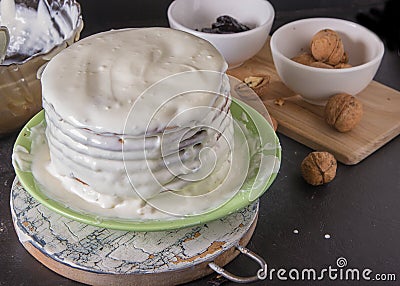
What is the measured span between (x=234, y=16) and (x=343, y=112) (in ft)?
1.07

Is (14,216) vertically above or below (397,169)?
above

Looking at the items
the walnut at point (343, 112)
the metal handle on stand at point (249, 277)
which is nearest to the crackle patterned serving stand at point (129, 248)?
the metal handle on stand at point (249, 277)

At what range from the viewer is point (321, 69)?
1029 mm

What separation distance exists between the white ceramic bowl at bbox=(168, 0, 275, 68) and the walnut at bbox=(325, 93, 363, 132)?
0.60ft

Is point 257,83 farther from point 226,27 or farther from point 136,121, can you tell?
point 136,121

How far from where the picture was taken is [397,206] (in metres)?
0.92

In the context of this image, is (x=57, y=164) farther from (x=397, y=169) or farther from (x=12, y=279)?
(x=397, y=169)

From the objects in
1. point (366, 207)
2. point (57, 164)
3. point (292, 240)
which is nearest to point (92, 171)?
point (57, 164)

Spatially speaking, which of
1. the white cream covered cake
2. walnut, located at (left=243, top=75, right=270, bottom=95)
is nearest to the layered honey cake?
the white cream covered cake

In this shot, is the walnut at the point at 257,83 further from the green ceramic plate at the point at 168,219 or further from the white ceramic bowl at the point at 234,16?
the green ceramic plate at the point at 168,219

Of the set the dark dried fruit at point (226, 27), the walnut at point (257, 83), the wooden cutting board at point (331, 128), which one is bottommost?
the wooden cutting board at point (331, 128)

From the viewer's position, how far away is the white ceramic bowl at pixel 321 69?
104 centimetres

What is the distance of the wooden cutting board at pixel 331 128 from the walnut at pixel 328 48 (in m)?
0.07

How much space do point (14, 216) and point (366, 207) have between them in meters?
0.45
